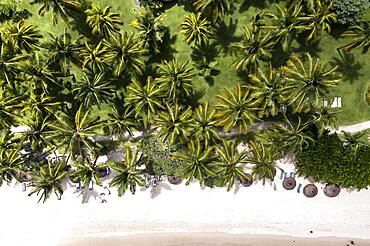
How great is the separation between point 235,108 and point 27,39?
15.7 m

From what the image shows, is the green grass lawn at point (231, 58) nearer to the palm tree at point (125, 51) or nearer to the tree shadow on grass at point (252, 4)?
the tree shadow on grass at point (252, 4)

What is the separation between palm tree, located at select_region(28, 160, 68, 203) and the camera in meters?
30.3

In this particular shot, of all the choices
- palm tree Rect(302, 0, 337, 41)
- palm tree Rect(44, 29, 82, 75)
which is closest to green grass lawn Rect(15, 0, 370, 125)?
→ palm tree Rect(302, 0, 337, 41)

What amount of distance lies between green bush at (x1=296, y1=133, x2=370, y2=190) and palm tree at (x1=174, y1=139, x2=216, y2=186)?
7123 millimetres

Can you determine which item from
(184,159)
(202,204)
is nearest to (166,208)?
(202,204)

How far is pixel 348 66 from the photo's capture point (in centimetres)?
3219

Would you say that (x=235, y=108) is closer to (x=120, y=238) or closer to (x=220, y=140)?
(x=220, y=140)

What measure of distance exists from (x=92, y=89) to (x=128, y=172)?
6.51 meters

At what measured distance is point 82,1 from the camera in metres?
31.0

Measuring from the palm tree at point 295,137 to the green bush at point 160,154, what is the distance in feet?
24.7

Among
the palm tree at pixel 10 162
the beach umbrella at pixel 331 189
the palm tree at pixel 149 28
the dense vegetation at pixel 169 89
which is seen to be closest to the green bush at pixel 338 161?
the dense vegetation at pixel 169 89

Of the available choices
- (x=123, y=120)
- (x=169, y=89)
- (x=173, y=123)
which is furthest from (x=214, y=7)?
(x=123, y=120)

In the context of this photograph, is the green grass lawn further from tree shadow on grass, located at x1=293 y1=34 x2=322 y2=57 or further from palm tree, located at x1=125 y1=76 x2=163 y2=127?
palm tree, located at x1=125 y1=76 x2=163 y2=127

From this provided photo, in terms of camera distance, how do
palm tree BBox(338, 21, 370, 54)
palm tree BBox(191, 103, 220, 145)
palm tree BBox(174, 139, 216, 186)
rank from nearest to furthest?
1. palm tree BBox(338, 21, 370, 54)
2. palm tree BBox(191, 103, 220, 145)
3. palm tree BBox(174, 139, 216, 186)
